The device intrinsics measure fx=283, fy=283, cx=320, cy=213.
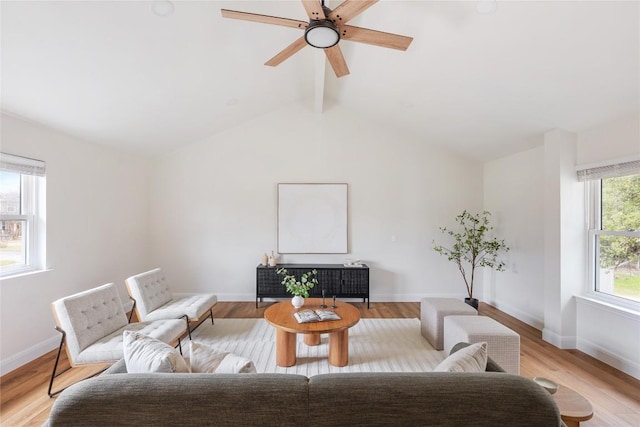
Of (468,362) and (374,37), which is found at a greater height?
(374,37)

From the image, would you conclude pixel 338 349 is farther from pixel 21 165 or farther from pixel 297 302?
pixel 21 165

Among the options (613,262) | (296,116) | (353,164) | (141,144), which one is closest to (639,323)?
(613,262)

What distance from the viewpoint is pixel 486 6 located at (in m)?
2.04

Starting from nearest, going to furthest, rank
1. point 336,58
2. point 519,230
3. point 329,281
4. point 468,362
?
point 468,362
point 336,58
point 519,230
point 329,281

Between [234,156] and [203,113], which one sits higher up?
[203,113]

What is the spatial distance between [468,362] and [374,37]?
6.72 ft

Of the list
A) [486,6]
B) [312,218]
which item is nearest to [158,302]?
[312,218]

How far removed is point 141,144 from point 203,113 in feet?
3.44

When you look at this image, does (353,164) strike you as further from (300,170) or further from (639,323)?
(639,323)

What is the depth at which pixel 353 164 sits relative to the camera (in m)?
4.70

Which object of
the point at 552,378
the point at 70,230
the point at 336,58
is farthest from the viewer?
the point at 70,230

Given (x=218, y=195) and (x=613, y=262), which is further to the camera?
(x=218, y=195)

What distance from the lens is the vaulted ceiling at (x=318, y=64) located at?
6.59ft

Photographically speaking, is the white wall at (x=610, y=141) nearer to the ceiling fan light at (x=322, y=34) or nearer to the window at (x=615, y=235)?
the window at (x=615, y=235)
